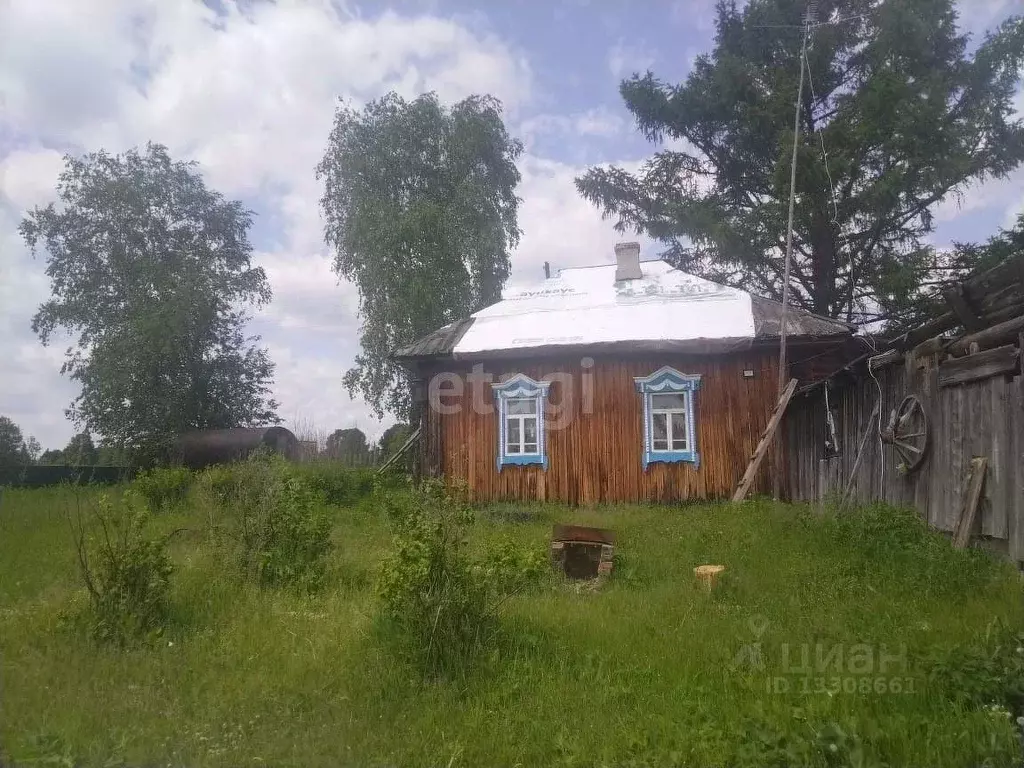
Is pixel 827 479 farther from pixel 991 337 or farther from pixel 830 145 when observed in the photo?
pixel 830 145

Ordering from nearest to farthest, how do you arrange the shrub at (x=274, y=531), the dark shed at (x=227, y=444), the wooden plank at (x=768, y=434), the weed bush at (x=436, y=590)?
the weed bush at (x=436, y=590) < the shrub at (x=274, y=531) < the wooden plank at (x=768, y=434) < the dark shed at (x=227, y=444)

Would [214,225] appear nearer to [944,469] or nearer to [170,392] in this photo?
[170,392]

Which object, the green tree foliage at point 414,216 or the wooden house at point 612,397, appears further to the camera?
the green tree foliage at point 414,216

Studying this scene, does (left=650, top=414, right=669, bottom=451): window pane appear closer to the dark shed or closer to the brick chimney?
the brick chimney

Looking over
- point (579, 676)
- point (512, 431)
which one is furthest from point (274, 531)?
point (512, 431)

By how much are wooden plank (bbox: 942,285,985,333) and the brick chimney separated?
1028 centimetres

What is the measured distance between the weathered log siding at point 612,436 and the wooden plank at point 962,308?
6.32 m

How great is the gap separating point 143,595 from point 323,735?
104 inches

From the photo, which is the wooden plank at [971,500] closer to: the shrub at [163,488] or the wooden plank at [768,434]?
the wooden plank at [768,434]

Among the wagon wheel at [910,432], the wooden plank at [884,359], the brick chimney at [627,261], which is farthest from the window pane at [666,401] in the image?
the wagon wheel at [910,432]

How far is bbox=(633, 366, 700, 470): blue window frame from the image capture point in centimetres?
1276

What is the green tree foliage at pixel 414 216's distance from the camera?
21047 millimetres

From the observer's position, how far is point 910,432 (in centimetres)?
742

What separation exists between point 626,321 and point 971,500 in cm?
822
